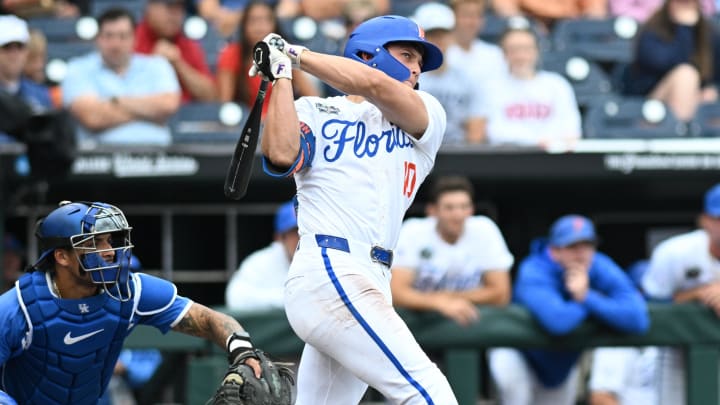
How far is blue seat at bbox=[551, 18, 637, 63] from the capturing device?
9.42 m

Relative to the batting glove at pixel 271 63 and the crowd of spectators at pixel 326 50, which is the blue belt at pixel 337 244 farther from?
the crowd of spectators at pixel 326 50

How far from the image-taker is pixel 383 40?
456 cm

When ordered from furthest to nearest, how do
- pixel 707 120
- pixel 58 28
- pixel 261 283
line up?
pixel 58 28 < pixel 707 120 < pixel 261 283

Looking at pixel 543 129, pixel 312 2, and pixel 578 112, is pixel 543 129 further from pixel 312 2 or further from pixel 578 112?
pixel 312 2

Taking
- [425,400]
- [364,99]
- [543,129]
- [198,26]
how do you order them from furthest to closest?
[198,26]
[543,129]
[364,99]
[425,400]

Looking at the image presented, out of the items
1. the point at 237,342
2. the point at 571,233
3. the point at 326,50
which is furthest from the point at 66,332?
the point at 326,50

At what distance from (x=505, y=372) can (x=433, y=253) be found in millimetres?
721

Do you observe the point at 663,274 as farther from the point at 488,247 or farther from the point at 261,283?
the point at 261,283

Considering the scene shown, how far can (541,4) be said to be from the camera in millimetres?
9820

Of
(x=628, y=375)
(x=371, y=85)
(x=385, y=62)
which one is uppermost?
(x=385, y=62)

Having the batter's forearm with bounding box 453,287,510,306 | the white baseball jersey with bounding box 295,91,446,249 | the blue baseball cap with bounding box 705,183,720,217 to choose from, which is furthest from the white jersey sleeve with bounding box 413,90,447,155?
the blue baseball cap with bounding box 705,183,720,217

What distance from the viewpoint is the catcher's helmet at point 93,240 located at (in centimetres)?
458

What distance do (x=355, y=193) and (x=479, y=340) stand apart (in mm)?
2329

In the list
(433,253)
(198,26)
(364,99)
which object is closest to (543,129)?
(433,253)
